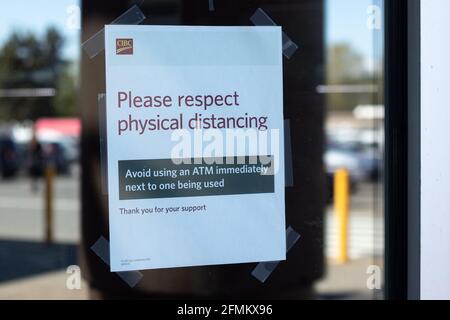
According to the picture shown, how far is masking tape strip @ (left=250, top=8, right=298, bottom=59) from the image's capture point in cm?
273

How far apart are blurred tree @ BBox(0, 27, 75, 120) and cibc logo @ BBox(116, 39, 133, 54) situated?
22.8m

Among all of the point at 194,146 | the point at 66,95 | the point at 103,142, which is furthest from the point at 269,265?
the point at 66,95

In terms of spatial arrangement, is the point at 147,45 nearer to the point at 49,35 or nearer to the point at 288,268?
the point at 288,268

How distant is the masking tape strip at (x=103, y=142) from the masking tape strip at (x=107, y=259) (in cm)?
20

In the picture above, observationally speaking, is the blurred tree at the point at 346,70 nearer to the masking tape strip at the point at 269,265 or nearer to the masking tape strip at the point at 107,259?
the masking tape strip at the point at 269,265

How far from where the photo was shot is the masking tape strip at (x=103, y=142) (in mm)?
2619

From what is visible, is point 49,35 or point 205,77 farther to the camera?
point 49,35

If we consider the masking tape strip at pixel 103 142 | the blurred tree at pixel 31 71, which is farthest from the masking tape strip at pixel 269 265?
the blurred tree at pixel 31 71

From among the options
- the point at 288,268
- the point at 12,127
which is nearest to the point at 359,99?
the point at 12,127

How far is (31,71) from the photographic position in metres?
26.7

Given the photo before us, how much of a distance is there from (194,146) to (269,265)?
59 centimetres

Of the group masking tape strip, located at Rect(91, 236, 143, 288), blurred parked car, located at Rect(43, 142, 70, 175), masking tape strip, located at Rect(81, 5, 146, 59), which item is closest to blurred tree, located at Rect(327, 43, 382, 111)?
blurred parked car, located at Rect(43, 142, 70, 175)

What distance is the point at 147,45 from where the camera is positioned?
2623mm

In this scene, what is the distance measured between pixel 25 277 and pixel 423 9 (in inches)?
230
